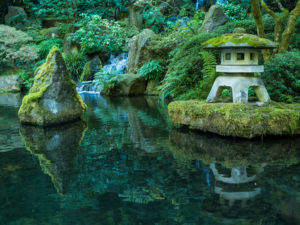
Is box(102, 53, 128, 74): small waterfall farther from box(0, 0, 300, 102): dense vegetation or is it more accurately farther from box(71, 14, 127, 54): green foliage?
box(71, 14, 127, 54): green foliage

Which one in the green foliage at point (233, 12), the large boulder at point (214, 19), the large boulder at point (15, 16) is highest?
the large boulder at point (15, 16)

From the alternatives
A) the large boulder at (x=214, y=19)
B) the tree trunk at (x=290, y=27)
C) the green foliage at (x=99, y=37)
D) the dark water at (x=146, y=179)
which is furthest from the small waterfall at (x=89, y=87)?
the tree trunk at (x=290, y=27)

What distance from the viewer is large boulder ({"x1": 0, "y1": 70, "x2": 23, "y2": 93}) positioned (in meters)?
20.4

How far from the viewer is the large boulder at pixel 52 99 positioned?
893 centimetres

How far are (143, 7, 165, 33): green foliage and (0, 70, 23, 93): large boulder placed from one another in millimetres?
10314

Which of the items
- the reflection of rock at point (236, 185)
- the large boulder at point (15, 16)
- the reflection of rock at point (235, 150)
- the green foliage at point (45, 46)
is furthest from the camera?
the large boulder at point (15, 16)

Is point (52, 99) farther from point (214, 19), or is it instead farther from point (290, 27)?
point (214, 19)

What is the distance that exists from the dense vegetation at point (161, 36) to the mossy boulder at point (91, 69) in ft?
2.64

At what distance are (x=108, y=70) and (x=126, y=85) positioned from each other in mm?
2327

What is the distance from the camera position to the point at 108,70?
18.2 metres

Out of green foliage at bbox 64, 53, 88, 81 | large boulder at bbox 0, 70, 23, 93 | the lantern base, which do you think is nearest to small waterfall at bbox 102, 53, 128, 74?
green foliage at bbox 64, 53, 88, 81

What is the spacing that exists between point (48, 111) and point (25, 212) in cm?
540

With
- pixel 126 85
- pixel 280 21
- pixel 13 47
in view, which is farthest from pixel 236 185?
pixel 13 47

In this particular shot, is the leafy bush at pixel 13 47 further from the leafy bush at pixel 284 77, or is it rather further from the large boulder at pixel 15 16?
the leafy bush at pixel 284 77
